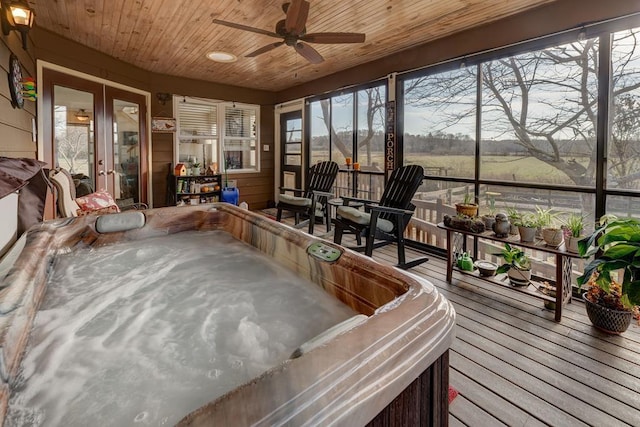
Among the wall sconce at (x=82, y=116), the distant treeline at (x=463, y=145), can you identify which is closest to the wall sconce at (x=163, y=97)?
the wall sconce at (x=82, y=116)

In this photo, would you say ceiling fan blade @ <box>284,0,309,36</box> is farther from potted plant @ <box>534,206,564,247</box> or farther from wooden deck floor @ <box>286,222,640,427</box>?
wooden deck floor @ <box>286,222,640,427</box>

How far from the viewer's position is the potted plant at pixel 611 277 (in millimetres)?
1833

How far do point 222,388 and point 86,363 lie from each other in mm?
540

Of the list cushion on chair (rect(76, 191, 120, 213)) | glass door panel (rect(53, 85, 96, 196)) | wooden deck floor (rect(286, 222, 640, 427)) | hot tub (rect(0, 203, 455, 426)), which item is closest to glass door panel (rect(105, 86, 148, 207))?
glass door panel (rect(53, 85, 96, 196))

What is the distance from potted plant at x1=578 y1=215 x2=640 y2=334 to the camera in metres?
1.83

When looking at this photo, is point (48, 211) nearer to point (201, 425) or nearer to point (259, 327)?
point (259, 327)

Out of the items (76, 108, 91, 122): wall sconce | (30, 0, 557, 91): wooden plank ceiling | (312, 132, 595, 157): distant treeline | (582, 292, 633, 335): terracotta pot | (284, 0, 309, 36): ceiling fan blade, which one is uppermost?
(30, 0, 557, 91): wooden plank ceiling

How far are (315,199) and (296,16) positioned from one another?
2333 mm

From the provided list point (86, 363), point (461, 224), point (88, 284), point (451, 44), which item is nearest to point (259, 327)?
point (86, 363)

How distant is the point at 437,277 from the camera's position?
10.5ft

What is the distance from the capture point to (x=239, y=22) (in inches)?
134

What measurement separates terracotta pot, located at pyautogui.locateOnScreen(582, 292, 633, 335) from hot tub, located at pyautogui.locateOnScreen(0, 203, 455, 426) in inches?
71.8

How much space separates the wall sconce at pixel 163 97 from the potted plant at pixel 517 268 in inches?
215

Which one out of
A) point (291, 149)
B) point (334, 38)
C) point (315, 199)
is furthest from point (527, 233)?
point (291, 149)
